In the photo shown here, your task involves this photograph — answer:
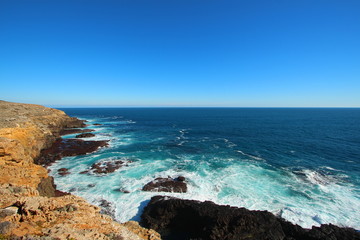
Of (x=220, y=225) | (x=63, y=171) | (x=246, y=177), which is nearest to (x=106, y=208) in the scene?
(x=220, y=225)

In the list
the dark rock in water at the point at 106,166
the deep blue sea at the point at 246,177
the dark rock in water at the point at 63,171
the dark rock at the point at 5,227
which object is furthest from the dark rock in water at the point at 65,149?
the dark rock at the point at 5,227

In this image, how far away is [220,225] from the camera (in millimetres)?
17500

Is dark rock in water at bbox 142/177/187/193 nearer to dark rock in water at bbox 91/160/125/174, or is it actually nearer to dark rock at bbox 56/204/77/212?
dark rock in water at bbox 91/160/125/174

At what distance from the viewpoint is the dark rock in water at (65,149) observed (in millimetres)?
38475

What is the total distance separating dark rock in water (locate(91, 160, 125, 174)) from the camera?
108 feet

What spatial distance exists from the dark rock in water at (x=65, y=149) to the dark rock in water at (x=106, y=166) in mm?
10929

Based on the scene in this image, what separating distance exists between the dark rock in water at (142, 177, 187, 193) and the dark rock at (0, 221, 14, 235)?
1764cm

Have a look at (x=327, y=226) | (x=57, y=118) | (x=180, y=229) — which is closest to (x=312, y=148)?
(x=327, y=226)

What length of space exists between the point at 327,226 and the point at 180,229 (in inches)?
617

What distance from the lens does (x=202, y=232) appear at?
58.0 ft

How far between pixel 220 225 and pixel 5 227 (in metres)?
17.3

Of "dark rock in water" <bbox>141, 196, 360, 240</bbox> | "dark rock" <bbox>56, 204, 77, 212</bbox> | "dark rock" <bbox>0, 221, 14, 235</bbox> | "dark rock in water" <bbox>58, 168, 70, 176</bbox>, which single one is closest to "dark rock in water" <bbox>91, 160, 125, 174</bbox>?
"dark rock in water" <bbox>58, 168, 70, 176</bbox>

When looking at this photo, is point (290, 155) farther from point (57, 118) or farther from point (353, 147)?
point (57, 118)

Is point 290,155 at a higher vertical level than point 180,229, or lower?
higher
